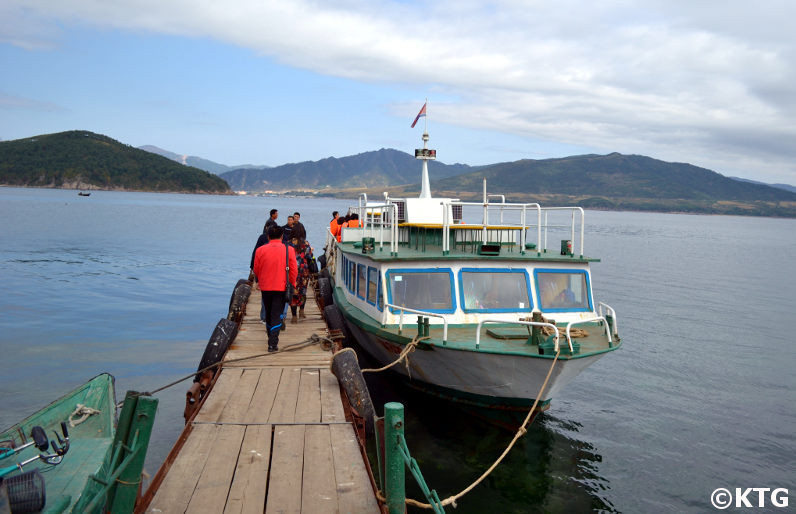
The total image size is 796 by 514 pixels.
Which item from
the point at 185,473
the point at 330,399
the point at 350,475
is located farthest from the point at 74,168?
the point at 350,475

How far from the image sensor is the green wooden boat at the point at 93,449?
5105mm

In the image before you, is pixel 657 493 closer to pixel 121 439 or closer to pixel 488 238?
pixel 488 238

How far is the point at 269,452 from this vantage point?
6.51 m

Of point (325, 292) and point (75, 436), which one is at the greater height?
point (325, 292)

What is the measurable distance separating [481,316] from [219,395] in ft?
17.1

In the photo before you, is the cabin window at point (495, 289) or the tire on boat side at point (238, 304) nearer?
the cabin window at point (495, 289)

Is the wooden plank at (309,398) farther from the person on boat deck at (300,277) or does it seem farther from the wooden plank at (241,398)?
the person on boat deck at (300,277)

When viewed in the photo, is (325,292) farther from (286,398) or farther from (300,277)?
(286,398)

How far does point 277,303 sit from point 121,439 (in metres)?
5.15

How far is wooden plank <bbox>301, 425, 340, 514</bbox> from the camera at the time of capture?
5.45m

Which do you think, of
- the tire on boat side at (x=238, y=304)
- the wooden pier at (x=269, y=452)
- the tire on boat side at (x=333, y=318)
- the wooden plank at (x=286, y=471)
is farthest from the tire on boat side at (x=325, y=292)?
the wooden plank at (x=286, y=471)

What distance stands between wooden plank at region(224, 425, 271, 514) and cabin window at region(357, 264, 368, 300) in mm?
6305

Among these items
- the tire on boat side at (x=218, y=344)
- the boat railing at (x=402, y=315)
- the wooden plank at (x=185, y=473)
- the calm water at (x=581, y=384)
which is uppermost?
the boat railing at (x=402, y=315)

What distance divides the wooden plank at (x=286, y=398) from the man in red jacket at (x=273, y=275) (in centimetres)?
114
